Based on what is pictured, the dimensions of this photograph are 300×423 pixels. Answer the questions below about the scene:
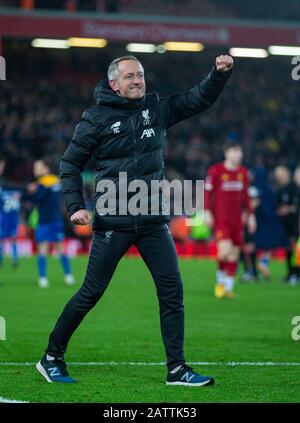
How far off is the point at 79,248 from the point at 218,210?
14664 millimetres

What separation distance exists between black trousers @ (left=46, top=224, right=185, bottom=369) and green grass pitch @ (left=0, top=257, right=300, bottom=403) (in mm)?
396

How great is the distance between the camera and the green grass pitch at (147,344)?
823 centimetres

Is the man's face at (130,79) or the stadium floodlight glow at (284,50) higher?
the stadium floodlight glow at (284,50)

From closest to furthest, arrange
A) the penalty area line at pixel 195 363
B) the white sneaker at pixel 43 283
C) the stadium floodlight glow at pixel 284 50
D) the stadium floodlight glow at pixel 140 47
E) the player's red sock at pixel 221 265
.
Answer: the penalty area line at pixel 195 363 → the player's red sock at pixel 221 265 → the white sneaker at pixel 43 283 → the stadium floodlight glow at pixel 284 50 → the stadium floodlight glow at pixel 140 47

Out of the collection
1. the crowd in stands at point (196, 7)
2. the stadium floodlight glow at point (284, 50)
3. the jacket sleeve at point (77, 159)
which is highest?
the crowd in stands at point (196, 7)

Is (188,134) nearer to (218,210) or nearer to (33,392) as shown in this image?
(218,210)

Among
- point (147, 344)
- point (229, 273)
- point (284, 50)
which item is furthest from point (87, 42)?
point (147, 344)

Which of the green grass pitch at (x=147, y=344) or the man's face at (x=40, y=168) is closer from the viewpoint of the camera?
the green grass pitch at (x=147, y=344)

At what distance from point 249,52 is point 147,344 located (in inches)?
1126

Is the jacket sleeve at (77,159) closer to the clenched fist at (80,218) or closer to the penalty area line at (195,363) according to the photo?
the clenched fist at (80,218)

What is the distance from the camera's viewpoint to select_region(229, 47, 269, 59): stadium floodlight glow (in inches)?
1447

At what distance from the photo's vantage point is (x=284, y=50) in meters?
36.5

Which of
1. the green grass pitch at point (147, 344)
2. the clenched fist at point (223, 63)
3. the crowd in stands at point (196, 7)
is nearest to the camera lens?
the green grass pitch at point (147, 344)

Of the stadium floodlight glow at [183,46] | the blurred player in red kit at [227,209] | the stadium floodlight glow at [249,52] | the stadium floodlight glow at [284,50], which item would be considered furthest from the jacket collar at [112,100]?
the stadium floodlight glow at [249,52]
